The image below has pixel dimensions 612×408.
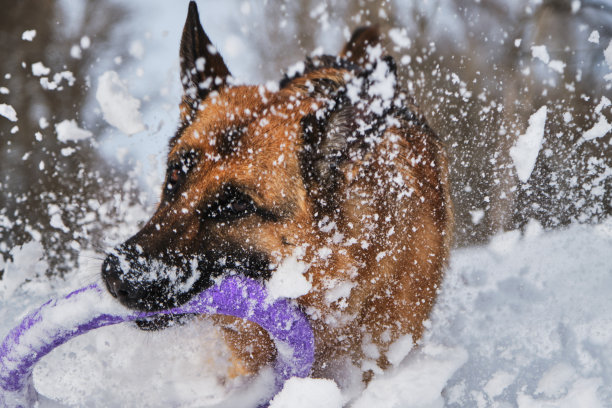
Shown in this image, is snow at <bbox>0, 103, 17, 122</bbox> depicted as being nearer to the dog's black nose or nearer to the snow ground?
the snow ground

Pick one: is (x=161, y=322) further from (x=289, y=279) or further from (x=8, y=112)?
(x=8, y=112)

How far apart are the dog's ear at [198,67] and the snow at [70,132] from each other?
3462 mm

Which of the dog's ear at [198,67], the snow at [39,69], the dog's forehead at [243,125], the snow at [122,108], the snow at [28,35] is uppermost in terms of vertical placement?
the snow at [28,35]

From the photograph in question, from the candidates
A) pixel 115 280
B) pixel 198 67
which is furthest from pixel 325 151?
pixel 115 280

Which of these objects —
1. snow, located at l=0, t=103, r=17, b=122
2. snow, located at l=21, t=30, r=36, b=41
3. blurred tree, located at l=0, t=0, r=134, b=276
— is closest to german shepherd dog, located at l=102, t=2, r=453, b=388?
blurred tree, located at l=0, t=0, r=134, b=276

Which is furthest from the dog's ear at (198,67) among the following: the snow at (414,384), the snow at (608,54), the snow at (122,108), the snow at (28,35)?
the snow at (28,35)

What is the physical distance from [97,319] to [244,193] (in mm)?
803

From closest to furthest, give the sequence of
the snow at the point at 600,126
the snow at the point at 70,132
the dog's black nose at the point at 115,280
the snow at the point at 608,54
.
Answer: the dog's black nose at the point at 115,280 → the snow at the point at 608,54 → the snow at the point at 600,126 → the snow at the point at 70,132

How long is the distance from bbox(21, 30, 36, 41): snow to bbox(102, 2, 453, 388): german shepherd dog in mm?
4074

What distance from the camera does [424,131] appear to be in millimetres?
2867

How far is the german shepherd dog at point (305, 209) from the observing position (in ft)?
6.91

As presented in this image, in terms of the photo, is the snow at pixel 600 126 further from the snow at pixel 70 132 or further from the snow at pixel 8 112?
the snow at pixel 8 112

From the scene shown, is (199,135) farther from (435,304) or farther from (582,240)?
(582,240)

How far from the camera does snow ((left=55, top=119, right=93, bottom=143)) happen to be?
18.8ft
